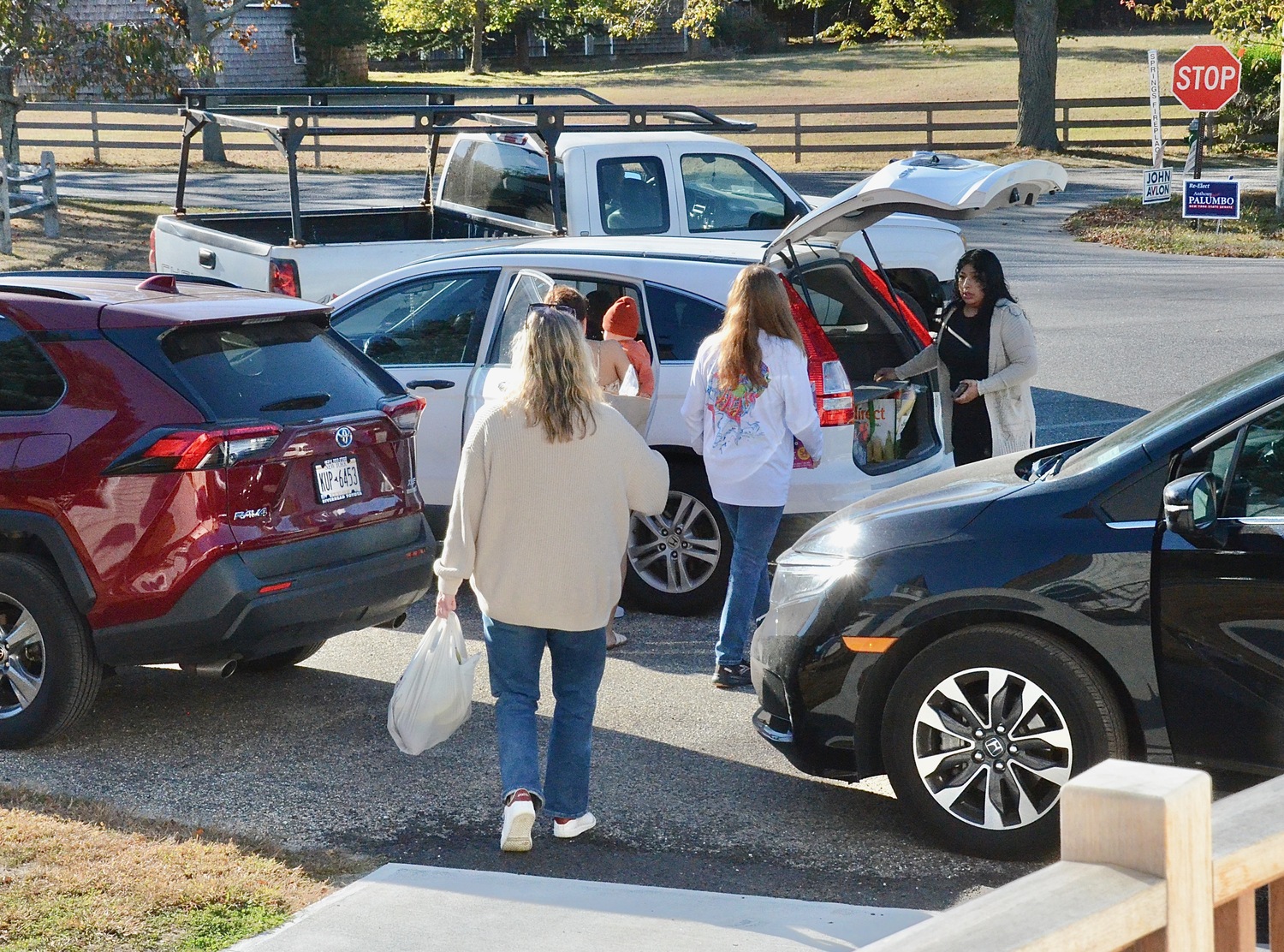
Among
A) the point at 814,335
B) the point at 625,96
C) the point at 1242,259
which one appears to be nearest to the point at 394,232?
the point at 814,335

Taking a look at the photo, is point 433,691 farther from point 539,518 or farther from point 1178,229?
point 1178,229

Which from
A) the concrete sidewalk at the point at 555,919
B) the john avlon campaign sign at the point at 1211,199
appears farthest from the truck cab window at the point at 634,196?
the john avlon campaign sign at the point at 1211,199

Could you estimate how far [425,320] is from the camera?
8.37 meters

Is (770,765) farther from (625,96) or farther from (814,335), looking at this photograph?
(625,96)

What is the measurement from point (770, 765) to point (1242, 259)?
1713 centimetres

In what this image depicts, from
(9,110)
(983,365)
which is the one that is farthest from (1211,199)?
(9,110)

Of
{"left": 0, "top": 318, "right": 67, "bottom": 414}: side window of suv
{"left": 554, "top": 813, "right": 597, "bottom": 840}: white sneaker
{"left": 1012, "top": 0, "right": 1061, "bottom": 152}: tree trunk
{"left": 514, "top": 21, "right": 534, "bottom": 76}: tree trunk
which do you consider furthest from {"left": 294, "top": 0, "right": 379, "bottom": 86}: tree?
{"left": 554, "top": 813, "right": 597, "bottom": 840}: white sneaker

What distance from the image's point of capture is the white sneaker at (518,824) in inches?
195

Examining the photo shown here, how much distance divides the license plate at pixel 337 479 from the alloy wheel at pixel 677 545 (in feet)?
6.02

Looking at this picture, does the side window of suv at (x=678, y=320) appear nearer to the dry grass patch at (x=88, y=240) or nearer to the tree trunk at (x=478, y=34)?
the dry grass patch at (x=88, y=240)

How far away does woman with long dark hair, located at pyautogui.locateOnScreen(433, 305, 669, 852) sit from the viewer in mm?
4859

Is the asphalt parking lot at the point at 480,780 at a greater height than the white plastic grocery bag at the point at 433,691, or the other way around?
the white plastic grocery bag at the point at 433,691

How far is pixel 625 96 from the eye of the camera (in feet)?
154

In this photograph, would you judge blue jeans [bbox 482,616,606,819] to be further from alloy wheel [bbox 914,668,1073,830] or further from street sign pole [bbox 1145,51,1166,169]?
street sign pole [bbox 1145,51,1166,169]
